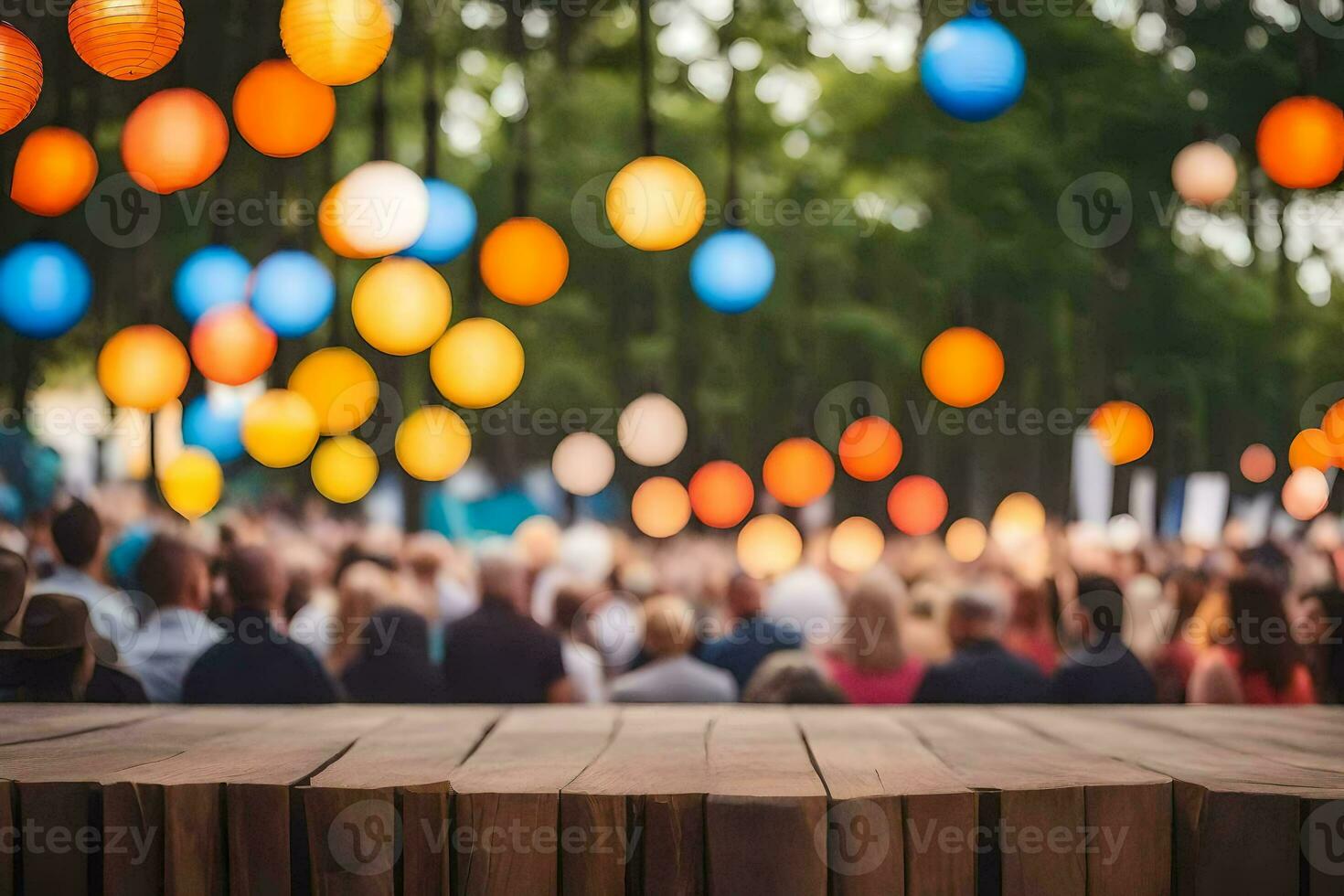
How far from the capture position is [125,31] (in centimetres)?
270

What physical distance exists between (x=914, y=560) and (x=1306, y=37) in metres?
3.25

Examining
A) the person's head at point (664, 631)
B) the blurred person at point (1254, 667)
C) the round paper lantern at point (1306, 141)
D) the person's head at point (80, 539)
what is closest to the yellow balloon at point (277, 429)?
the person's head at point (80, 539)

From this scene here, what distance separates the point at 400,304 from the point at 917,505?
3.22 m

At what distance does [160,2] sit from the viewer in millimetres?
2703

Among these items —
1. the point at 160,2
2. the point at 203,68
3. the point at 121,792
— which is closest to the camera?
the point at 121,792

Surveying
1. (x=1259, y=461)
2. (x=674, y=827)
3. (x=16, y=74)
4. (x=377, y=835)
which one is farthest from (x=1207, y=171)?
(x=377, y=835)

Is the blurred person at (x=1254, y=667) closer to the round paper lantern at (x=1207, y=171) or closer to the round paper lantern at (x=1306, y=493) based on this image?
the round paper lantern at (x=1207, y=171)

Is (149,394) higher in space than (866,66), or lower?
lower

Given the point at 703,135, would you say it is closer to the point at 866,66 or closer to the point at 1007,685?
the point at 866,66

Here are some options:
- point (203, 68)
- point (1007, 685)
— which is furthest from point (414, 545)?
point (1007, 685)

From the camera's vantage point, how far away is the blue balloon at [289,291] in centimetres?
379

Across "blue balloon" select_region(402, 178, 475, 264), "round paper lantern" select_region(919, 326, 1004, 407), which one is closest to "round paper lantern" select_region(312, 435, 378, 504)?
"blue balloon" select_region(402, 178, 475, 264)

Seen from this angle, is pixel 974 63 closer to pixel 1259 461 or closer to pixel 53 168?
pixel 53 168

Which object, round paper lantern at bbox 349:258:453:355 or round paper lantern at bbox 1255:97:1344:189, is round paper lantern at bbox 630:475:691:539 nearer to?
round paper lantern at bbox 349:258:453:355
